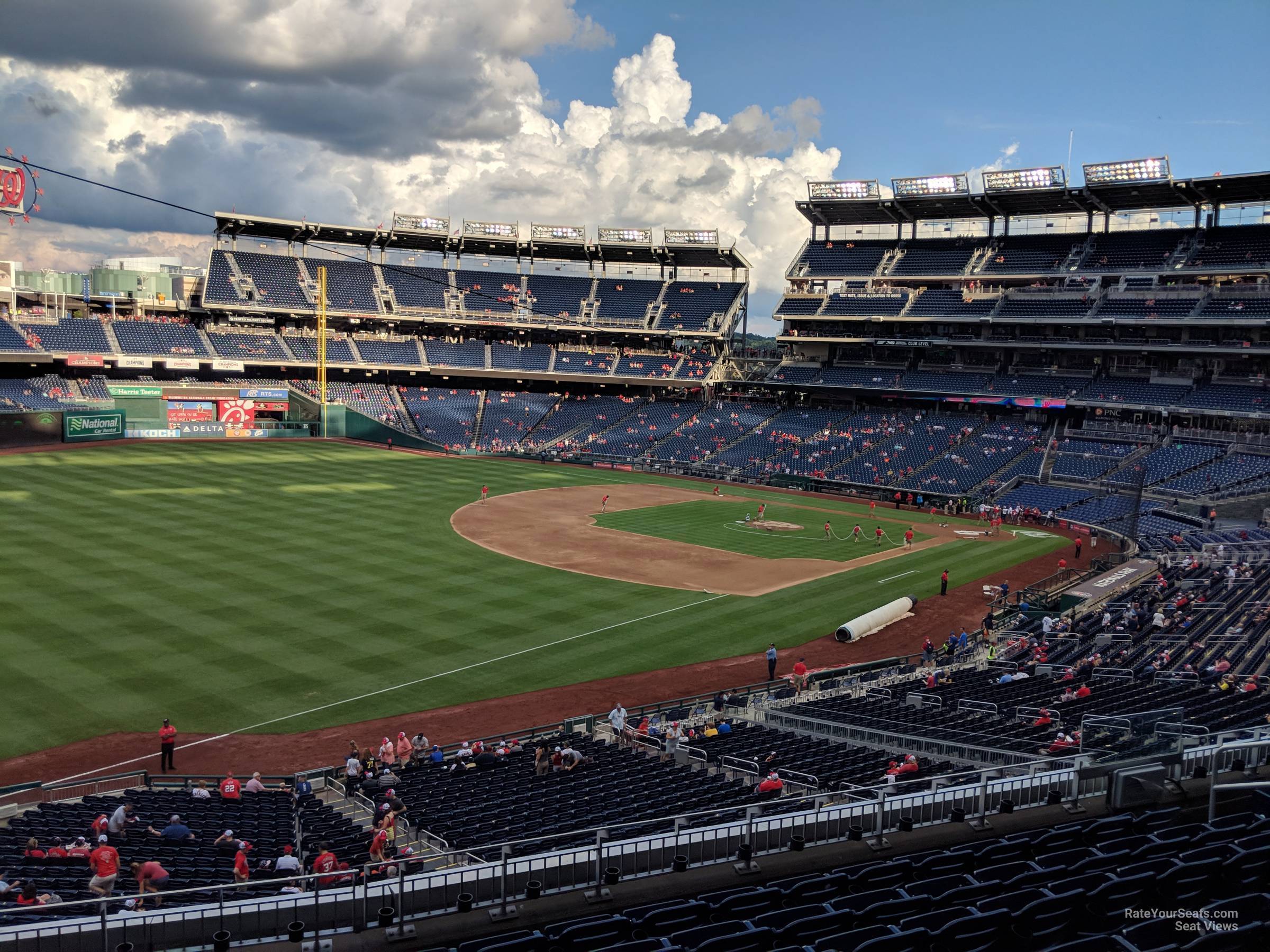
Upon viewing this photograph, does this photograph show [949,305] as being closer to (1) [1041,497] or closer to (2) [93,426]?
(1) [1041,497]

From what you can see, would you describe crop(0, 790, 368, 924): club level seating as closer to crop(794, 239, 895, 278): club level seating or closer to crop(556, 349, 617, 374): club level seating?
crop(556, 349, 617, 374): club level seating

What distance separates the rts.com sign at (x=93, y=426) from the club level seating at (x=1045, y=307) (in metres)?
71.1

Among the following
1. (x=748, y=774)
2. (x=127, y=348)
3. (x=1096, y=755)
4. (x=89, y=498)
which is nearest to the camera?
(x=1096, y=755)

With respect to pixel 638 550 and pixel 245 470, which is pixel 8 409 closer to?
pixel 245 470

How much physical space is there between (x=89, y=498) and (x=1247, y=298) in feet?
245

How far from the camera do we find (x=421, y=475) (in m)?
62.1

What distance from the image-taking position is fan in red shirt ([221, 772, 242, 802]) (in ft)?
55.2

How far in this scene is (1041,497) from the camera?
57.2m

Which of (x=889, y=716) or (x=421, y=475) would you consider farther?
(x=421, y=475)

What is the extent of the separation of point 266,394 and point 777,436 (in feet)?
149

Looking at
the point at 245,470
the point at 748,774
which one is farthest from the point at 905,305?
the point at 748,774

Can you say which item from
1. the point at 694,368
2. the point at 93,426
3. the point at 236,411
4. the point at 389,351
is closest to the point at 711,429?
the point at 694,368

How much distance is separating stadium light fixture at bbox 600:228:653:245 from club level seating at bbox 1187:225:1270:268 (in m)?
49.9

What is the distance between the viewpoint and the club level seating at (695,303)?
305 feet
